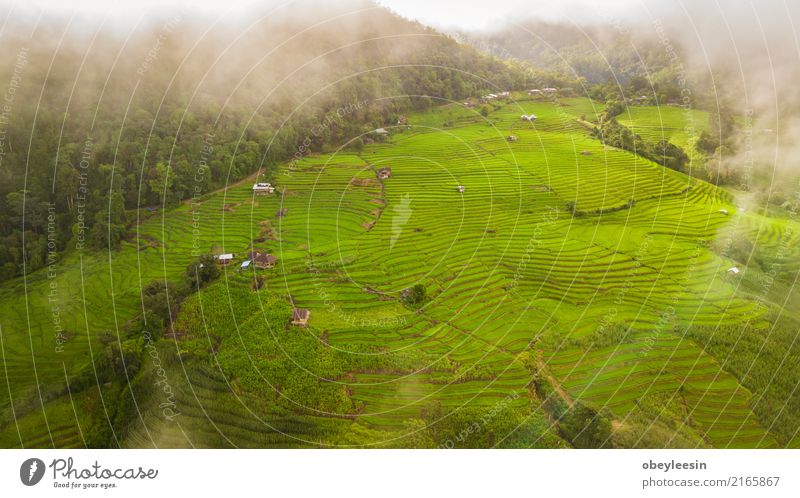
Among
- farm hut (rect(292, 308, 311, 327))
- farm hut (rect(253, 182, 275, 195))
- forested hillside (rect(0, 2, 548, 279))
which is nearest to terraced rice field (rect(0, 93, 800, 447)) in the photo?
farm hut (rect(292, 308, 311, 327))

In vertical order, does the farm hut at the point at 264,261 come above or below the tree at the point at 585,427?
above

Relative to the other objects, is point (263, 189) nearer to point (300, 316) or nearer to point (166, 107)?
point (166, 107)

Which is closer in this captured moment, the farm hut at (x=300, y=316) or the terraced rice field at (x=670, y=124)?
the farm hut at (x=300, y=316)

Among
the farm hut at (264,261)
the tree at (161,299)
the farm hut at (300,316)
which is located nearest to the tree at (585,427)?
the farm hut at (300,316)

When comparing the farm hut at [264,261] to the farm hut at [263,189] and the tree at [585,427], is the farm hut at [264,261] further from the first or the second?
the tree at [585,427]

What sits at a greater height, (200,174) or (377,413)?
(200,174)
